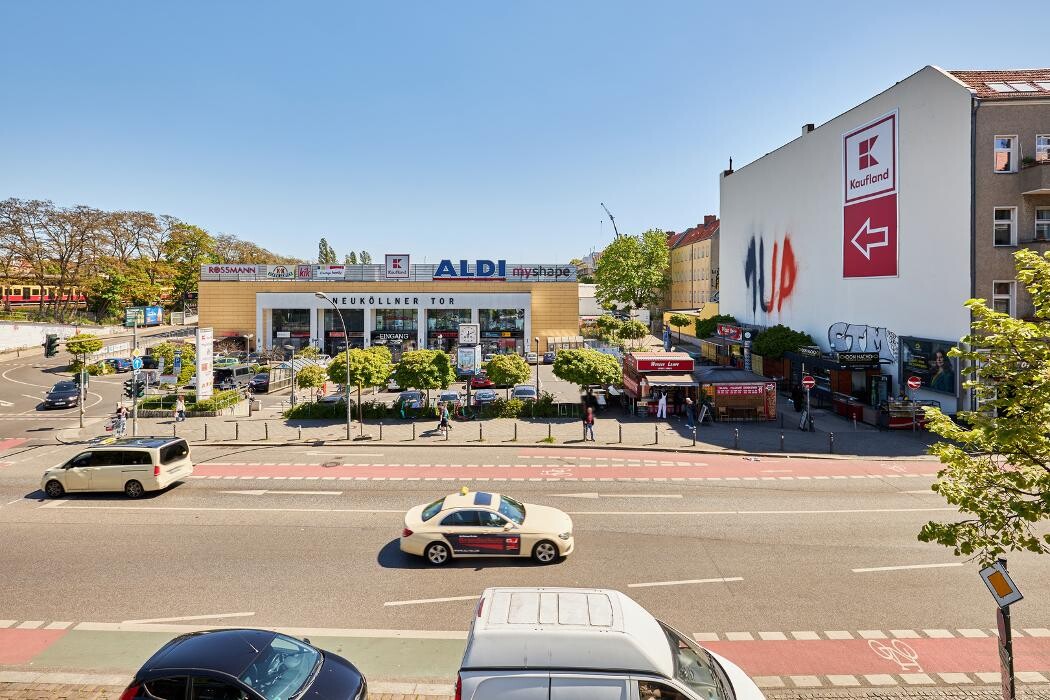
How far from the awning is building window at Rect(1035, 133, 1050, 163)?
19.5 meters

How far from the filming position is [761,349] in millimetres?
43625

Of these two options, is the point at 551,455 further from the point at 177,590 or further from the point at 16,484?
the point at 16,484

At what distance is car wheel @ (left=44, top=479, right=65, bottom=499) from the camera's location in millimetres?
18422

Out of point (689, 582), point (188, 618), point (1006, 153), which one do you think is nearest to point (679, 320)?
point (1006, 153)

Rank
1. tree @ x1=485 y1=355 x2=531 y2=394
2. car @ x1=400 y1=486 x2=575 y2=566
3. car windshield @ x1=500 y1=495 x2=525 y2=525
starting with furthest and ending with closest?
tree @ x1=485 y1=355 x2=531 y2=394 → car windshield @ x1=500 y1=495 x2=525 y2=525 → car @ x1=400 y1=486 x2=575 y2=566

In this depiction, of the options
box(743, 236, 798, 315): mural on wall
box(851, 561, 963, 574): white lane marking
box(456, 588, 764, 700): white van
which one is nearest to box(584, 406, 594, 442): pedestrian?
box(851, 561, 963, 574): white lane marking

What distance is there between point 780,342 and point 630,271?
44127 mm

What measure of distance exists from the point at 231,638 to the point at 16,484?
1859cm

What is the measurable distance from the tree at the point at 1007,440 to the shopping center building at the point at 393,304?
55.4 m

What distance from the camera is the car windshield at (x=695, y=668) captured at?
6449 millimetres

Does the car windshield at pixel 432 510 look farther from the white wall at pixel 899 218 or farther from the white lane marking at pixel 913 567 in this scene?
the white wall at pixel 899 218

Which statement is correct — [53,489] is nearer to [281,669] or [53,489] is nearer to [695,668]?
[281,669]

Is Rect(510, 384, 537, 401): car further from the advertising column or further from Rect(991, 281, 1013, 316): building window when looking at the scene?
Rect(991, 281, 1013, 316): building window

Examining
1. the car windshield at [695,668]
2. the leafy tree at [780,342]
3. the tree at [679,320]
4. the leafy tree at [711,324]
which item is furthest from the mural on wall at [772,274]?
the car windshield at [695,668]
